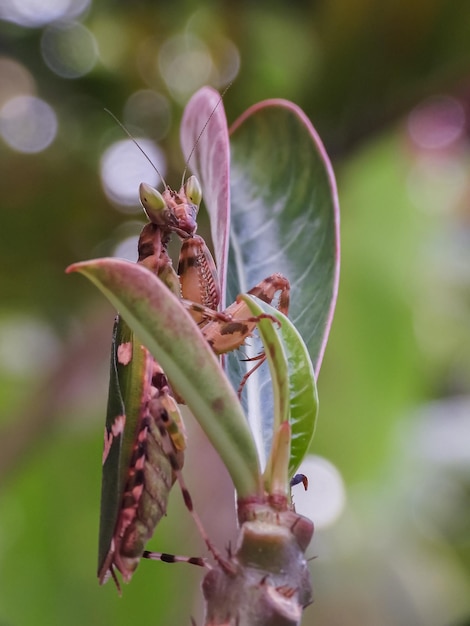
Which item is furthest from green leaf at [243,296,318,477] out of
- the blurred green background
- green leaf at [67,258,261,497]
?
the blurred green background

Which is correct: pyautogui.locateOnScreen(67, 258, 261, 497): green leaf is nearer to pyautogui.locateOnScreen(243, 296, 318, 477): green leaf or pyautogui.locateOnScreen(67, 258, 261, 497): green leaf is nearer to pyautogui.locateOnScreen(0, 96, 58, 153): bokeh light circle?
pyautogui.locateOnScreen(243, 296, 318, 477): green leaf

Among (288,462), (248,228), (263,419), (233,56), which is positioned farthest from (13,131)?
(288,462)

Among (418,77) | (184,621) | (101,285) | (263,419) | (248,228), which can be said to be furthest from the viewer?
(418,77)

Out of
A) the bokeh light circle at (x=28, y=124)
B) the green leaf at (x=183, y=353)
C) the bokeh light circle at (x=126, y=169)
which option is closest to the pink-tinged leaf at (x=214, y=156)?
the green leaf at (x=183, y=353)

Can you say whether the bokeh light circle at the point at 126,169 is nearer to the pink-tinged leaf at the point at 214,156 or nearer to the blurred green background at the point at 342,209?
the blurred green background at the point at 342,209

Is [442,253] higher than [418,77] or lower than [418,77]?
lower

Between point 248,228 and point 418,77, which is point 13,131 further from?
point 248,228

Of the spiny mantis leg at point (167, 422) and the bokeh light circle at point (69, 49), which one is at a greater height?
the bokeh light circle at point (69, 49)
